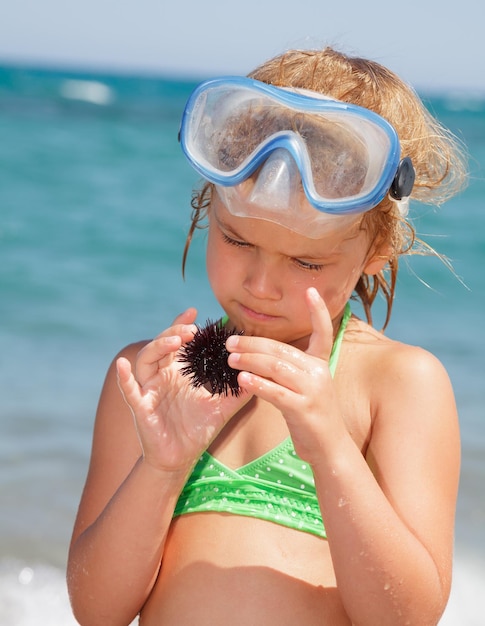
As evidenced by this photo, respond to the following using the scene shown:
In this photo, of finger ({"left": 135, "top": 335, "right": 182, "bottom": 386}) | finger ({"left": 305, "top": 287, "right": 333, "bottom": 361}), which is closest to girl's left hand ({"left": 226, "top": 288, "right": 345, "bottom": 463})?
finger ({"left": 305, "top": 287, "right": 333, "bottom": 361})

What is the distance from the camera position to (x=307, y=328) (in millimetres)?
2939

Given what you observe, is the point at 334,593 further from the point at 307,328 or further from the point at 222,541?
the point at 307,328

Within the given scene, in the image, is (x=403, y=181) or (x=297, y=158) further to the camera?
(x=403, y=181)

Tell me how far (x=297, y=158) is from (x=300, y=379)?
23.0 inches

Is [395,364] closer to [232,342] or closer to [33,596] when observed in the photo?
[232,342]

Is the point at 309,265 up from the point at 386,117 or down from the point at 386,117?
down

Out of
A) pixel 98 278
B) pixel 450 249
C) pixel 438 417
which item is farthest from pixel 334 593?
pixel 450 249

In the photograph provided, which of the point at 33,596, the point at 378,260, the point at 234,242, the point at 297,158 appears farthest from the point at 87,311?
the point at 297,158

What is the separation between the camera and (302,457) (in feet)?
8.63

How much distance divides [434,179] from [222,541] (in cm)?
132

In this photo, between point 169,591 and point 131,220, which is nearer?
point 169,591

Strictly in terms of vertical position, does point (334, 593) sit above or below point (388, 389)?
below

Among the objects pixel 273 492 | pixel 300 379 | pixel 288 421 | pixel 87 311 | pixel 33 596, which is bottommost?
pixel 87 311

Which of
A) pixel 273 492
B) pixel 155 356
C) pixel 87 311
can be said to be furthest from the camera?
pixel 87 311
